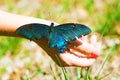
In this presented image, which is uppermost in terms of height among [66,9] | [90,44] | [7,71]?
[66,9]

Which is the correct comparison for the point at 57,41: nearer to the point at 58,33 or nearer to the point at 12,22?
the point at 58,33

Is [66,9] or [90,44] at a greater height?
[66,9]

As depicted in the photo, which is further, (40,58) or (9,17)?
(40,58)

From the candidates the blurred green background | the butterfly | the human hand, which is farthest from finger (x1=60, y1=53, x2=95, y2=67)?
the blurred green background

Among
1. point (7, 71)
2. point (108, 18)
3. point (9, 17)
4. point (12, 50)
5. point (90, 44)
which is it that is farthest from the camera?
point (108, 18)

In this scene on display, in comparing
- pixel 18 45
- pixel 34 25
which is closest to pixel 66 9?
pixel 18 45

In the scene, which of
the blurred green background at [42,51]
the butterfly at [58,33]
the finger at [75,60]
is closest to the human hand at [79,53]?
the finger at [75,60]

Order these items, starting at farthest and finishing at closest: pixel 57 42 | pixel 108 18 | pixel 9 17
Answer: pixel 108 18 → pixel 9 17 → pixel 57 42

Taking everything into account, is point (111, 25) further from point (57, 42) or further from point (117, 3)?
point (57, 42)

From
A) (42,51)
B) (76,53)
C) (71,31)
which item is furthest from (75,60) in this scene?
(42,51)
